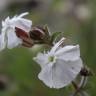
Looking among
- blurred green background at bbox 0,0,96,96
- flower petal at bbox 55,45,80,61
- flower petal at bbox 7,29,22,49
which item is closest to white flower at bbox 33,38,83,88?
flower petal at bbox 55,45,80,61

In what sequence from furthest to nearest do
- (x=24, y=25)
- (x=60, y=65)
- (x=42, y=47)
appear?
(x=42, y=47) → (x=24, y=25) → (x=60, y=65)

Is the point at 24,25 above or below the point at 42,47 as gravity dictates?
above

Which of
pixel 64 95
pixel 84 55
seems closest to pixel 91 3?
pixel 84 55

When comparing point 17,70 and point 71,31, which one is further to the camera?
point 71,31

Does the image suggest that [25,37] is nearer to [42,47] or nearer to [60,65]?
[60,65]

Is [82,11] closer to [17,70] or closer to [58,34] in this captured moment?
[17,70]

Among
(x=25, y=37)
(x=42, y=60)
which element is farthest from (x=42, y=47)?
(x=42, y=60)
